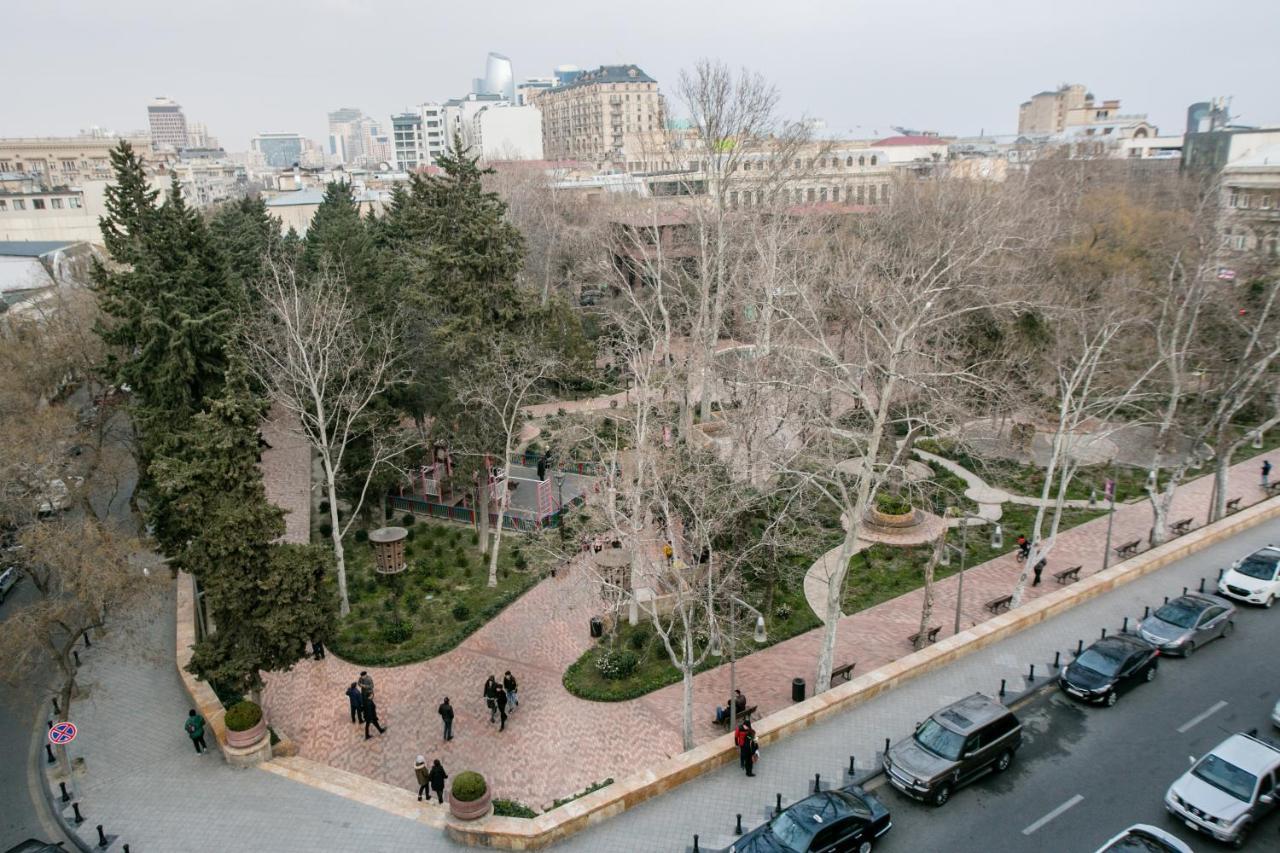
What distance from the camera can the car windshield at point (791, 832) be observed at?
13297mm

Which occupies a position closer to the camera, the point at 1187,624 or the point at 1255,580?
the point at 1187,624

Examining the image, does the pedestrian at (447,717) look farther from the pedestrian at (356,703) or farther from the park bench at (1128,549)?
the park bench at (1128,549)

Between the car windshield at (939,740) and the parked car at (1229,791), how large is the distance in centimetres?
354

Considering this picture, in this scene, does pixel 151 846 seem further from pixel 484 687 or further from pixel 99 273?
pixel 99 273

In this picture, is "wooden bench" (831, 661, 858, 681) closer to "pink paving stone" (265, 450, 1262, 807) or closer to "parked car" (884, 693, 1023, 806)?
"pink paving stone" (265, 450, 1262, 807)

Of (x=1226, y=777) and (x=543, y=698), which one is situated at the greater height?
(x=1226, y=777)

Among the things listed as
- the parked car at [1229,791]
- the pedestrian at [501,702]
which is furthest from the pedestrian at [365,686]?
the parked car at [1229,791]

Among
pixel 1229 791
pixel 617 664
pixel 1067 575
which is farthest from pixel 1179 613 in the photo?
pixel 617 664

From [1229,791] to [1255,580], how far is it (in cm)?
1047

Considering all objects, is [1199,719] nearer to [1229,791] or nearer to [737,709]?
[1229,791]

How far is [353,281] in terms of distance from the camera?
1272 inches

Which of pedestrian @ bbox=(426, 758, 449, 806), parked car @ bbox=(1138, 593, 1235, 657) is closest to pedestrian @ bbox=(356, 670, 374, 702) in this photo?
pedestrian @ bbox=(426, 758, 449, 806)

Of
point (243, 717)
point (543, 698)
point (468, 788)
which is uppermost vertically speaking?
point (468, 788)

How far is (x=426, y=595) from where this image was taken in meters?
26.1
